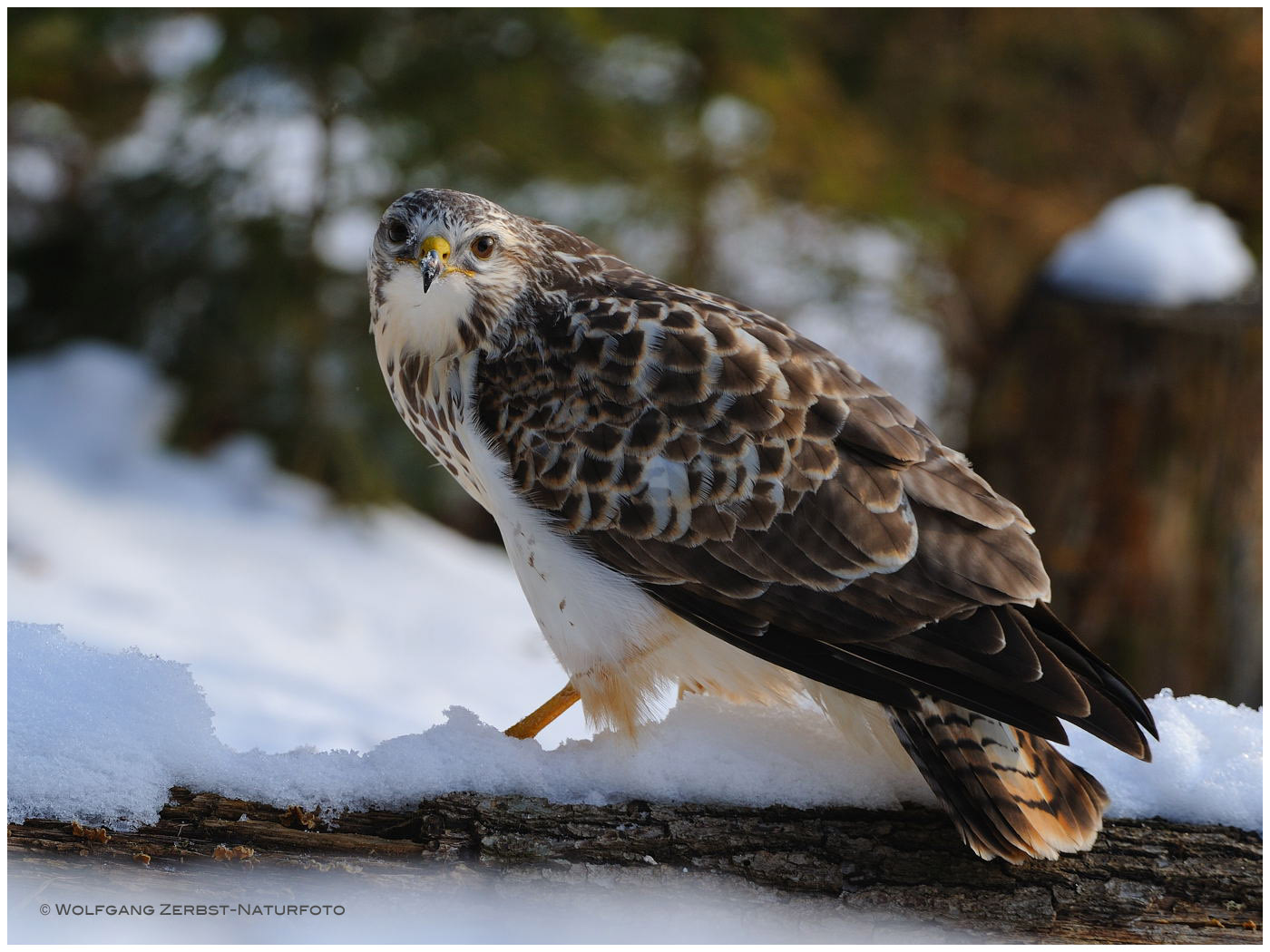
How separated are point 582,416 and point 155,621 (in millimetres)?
3933

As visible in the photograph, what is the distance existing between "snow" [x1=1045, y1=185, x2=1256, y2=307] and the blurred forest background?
0.43 feet

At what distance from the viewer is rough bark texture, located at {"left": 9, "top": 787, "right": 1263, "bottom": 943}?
2672 millimetres

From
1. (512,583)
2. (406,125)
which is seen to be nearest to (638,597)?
(512,583)

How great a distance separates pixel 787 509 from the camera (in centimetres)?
287

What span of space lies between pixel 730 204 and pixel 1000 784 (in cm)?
726

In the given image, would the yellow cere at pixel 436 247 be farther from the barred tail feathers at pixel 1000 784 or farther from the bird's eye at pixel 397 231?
the barred tail feathers at pixel 1000 784

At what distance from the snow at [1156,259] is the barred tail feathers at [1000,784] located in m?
3.54

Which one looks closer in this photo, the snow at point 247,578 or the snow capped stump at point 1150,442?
the snow at point 247,578

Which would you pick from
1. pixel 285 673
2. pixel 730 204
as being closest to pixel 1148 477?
pixel 285 673

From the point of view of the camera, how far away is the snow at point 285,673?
2748 millimetres

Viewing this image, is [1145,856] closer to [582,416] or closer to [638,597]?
[638,597]

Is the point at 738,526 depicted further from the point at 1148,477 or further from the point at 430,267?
the point at 1148,477

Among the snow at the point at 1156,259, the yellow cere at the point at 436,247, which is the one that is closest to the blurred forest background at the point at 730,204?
the snow at the point at 1156,259

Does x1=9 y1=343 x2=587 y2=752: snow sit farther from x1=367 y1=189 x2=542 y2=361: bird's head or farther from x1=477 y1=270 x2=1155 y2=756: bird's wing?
Answer: x1=477 y1=270 x2=1155 y2=756: bird's wing
